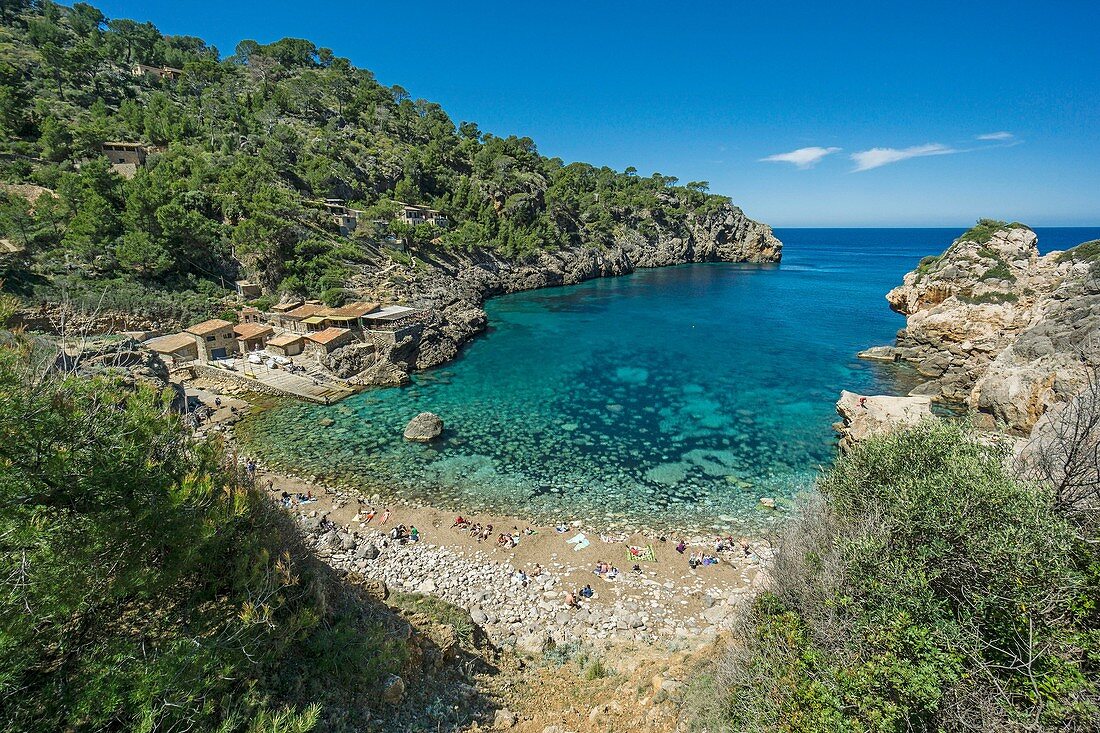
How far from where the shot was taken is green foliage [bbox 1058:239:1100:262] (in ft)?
106

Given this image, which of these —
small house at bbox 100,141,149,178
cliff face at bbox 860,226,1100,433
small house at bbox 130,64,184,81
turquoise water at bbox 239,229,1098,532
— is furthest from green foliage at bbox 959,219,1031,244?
Result: small house at bbox 130,64,184,81

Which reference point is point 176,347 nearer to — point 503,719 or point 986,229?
point 503,719

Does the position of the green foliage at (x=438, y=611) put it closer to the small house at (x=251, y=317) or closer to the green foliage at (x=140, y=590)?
the green foliage at (x=140, y=590)

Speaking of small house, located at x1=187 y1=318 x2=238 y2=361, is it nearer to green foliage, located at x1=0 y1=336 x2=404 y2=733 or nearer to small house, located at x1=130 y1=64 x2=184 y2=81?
green foliage, located at x1=0 y1=336 x2=404 y2=733

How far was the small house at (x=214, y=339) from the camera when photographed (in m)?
34.7

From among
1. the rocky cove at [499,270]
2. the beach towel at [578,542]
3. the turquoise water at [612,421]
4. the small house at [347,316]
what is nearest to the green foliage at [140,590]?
the beach towel at [578,542]

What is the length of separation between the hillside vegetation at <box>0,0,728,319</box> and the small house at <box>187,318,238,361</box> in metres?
6.19

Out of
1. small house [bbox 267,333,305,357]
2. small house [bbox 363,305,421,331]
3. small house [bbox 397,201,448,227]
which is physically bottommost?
small house [bbox 267,333,305,357]

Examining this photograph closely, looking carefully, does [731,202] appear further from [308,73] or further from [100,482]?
[100,482]

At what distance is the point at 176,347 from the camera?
33.6 m

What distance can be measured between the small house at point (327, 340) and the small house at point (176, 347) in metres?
8.16

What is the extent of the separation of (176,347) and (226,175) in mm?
29392

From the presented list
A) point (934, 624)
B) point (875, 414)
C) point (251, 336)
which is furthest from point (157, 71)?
point (934, 624)

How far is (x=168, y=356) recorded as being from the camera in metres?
33.4
